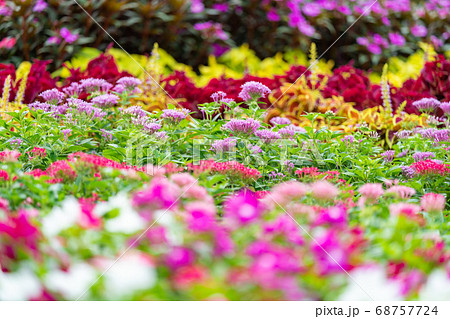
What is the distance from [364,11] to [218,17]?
67.0 inches

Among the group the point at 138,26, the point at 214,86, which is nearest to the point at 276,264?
the point at 214,86

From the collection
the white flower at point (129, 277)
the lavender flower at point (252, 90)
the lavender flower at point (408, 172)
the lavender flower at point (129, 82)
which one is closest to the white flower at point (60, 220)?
the white flower at point (129, 277)

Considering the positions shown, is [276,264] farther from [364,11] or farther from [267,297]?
[364,11]

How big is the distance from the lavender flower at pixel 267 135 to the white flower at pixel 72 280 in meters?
1.24

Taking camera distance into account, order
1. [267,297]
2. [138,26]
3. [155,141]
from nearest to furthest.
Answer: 1. [267,297]
2. [155,141]
3. [138,26]

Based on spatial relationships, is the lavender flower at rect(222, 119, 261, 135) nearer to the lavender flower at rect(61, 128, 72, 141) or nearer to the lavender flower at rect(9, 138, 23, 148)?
the lavender flower at rect(61, 128, 72, 141)

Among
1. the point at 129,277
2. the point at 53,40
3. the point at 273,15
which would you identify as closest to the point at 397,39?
the point at 273,15

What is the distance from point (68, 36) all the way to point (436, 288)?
4.39 m

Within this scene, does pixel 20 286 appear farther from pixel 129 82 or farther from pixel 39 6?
pixel 39 6

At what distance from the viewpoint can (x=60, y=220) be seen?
1406 millimetres

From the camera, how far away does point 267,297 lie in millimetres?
1174

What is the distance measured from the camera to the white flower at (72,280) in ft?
3.97

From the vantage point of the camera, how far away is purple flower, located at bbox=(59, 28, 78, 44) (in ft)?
16.5
